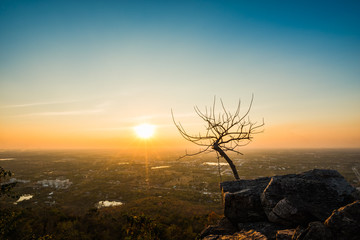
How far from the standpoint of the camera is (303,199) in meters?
5.10

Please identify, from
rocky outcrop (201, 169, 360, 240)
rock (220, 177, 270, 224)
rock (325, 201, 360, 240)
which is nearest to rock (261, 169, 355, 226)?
rocky outcrop (201, 169, 360, 240)

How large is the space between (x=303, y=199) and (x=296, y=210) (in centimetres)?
80

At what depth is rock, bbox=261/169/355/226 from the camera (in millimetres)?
4582

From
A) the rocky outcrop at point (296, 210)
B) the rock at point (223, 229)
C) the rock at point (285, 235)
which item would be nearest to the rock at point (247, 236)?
the rocky outcrop at point (296, 210)

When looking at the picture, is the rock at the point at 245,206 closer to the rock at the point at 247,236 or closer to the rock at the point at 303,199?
the rock at the point at 303,199

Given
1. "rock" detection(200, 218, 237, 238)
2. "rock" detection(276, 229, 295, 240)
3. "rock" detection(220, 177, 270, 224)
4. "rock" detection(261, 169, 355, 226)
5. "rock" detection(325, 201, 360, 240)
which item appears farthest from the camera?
"rock" detection(200, 218, 237, 238)

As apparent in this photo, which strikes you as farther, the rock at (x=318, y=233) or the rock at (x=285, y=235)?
the rock at (x=285, y=235)

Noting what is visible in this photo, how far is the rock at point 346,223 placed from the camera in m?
3.42

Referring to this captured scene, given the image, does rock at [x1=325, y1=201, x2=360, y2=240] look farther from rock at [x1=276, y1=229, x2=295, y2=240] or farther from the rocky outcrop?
rock at [x1=276, y1=229, x2=295, y2=240]

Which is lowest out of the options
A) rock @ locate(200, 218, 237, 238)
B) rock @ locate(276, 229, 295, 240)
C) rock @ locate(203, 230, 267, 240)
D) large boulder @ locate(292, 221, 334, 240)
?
rock @ locate(200, 218, 237, 238)

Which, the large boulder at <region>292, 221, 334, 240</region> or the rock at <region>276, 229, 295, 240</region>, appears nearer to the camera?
the large boulder at <region>292, 221, 334, 240</region>

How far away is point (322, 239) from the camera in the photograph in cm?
342

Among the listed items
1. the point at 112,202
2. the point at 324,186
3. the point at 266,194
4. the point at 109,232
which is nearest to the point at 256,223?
the point at 266,194

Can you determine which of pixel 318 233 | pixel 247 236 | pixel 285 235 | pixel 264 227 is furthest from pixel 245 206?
pixel 318 233
